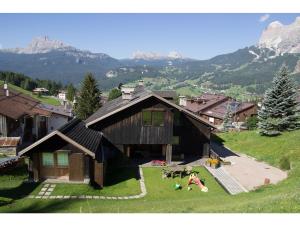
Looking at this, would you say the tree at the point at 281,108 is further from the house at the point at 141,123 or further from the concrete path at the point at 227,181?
the house at the point at 141,123

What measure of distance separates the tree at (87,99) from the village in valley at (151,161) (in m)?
24.5

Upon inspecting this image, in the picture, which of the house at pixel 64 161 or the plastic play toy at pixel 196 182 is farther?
the plastic play toy at pixel 196 182

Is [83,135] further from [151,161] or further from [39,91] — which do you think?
[39,91]

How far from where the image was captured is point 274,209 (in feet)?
47.9

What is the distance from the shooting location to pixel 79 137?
86.5 ft

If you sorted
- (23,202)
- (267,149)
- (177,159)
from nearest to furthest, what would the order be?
1. (23,202)
2. (177,159)
3. (267,149)

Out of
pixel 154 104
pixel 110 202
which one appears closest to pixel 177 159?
pixel 154 104

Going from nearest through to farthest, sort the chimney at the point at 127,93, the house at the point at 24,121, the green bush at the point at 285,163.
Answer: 1. the green bush at the point at 285,163
2. the chimney at the point at 127,93
3. the house at the point at 24,121

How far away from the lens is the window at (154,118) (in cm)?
3100

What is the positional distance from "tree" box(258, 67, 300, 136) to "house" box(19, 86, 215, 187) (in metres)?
13.0

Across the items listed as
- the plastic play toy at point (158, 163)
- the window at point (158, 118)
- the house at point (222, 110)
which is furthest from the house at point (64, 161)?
the house at point (222, 110)

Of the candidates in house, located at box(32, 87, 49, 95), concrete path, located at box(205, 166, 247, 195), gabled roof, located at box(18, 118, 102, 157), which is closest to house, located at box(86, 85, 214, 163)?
gabled roof, located at box(18, 118, 102, 157)

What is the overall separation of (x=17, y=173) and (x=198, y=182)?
14570 mm

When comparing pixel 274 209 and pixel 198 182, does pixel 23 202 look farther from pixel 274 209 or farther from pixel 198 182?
pixel 274 209
